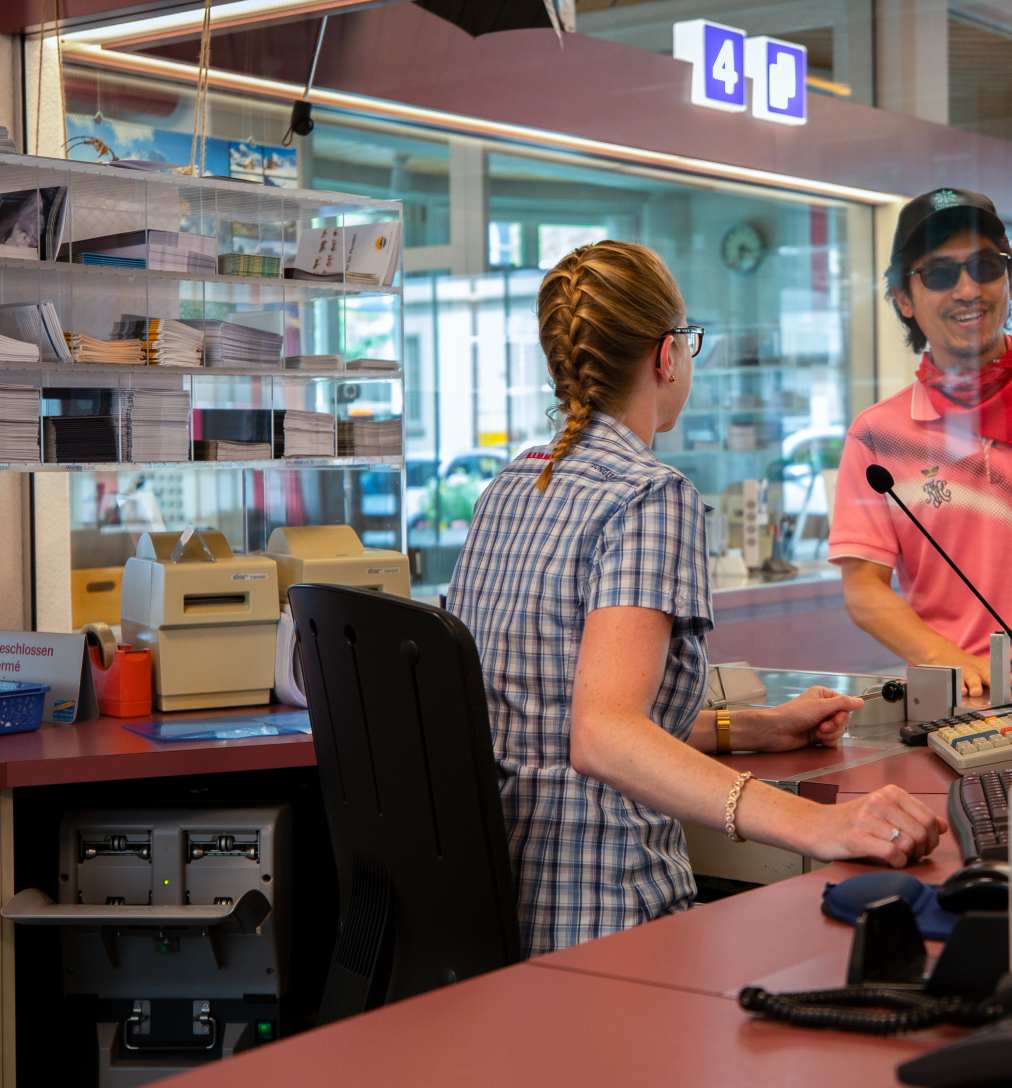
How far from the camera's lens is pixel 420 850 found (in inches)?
65.8

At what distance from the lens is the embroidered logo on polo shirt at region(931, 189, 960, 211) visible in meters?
4.14

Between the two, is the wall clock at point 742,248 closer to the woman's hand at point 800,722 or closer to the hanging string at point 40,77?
the hanging string at point 40,77

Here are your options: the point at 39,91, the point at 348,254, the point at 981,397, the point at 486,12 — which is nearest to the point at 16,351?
the point at 348,254

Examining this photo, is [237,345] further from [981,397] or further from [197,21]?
[981,397]

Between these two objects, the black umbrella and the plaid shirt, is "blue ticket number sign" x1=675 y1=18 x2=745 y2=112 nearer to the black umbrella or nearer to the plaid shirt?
the black umbrella

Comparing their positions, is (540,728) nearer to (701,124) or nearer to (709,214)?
(701,124)

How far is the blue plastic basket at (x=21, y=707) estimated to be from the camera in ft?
9.58

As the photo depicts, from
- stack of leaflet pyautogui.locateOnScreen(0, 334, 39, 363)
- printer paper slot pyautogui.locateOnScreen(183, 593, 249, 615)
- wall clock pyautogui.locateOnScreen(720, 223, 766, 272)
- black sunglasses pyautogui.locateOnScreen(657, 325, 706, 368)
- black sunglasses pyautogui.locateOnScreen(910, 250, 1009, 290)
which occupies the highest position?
wall clock pyautogui.locateOnScreen(720, 223, 766, 272)

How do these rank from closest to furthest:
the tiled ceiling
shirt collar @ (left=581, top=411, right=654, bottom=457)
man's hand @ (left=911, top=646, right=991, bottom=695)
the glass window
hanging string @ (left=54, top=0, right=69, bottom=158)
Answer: shirt collar @ (left=581, top=411, right=654, bottom=457), man's hand @ (left=911, top=646, right=991, bottom=695), hanging string @ (left=54, top=0, right=69, bottom=158), the tiled ceiling, the glass window

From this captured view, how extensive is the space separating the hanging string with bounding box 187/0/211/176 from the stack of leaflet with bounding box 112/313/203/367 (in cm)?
41

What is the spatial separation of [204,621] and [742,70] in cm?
321

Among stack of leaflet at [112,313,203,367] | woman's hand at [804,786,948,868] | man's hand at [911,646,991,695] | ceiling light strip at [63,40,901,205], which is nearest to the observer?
woman's hand at [804,786,948,868]

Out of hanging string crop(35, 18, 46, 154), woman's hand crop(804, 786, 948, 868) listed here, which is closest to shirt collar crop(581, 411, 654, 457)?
woman's hand crop(804, 786, 948, 868)

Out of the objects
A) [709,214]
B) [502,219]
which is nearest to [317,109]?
[502,219]
